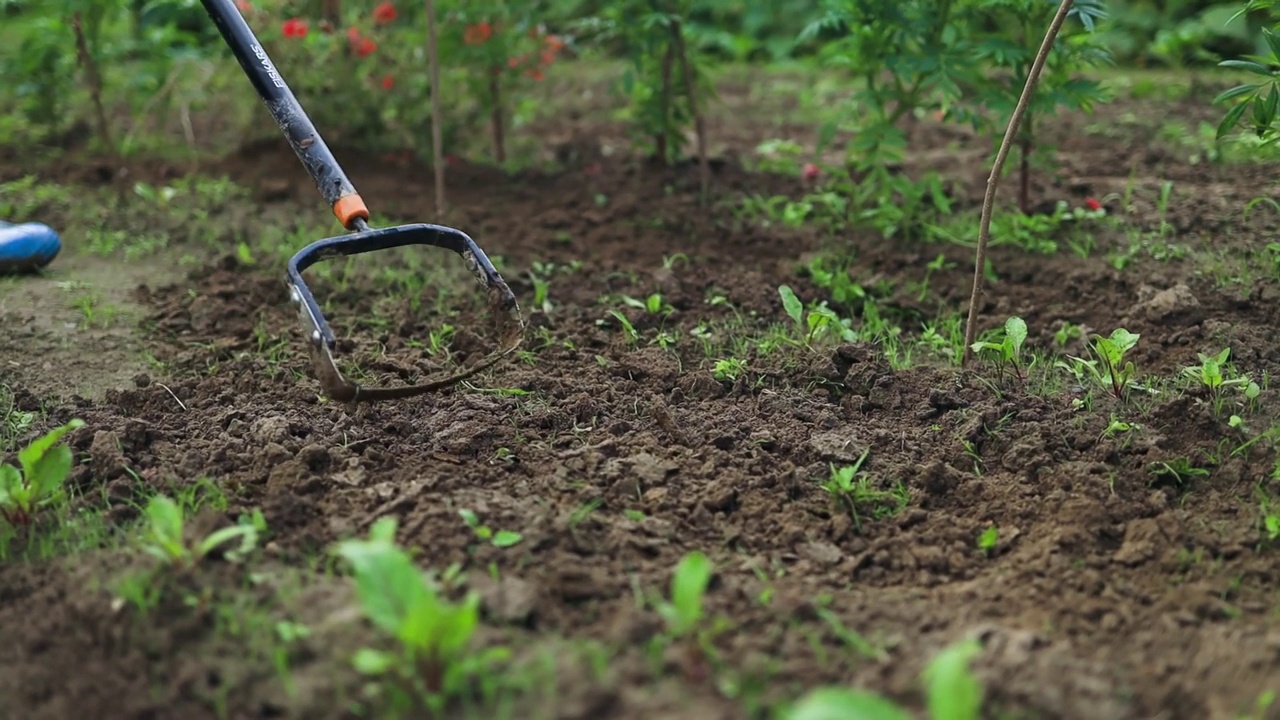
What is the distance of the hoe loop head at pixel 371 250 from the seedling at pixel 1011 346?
4.32 ft

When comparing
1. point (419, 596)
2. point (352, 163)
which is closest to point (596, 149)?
point (352, 163)

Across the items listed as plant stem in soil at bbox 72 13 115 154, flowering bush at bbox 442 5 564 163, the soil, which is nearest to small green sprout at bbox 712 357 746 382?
the soil

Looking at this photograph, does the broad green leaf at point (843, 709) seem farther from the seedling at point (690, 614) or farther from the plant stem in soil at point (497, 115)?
the plant stem in soil at point (497, 115)

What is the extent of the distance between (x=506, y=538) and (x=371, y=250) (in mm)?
867

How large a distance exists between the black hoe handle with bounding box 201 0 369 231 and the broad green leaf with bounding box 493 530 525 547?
103 centimetres

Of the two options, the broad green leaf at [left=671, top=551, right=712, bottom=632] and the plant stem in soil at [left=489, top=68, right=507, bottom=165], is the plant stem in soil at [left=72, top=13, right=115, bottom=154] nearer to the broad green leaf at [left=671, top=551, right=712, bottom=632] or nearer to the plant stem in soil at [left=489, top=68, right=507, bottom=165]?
the plant stem in soil at [left=489, top=68, right=507, bottom=165]

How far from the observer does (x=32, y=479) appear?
2432 mm

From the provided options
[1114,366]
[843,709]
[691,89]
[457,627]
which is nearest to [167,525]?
[457,627]

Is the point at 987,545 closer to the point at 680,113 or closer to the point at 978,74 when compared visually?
the point at 978,74

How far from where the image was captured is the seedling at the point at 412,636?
6.06ft

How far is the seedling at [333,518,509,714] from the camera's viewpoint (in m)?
1.85

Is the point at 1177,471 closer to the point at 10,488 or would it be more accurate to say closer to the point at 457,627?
the point at 457,627

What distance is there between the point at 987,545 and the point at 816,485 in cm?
43

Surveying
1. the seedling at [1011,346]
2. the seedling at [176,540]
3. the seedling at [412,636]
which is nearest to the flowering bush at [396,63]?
the seedling at [1011,346]
